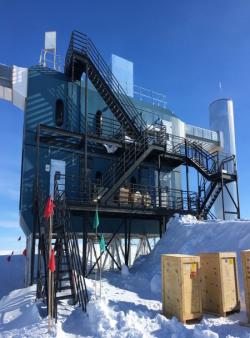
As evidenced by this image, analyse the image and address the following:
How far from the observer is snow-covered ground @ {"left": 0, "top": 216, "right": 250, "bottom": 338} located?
272 inches

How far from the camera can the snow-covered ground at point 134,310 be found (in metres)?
6.91

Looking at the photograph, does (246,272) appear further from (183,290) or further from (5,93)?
(5,93)

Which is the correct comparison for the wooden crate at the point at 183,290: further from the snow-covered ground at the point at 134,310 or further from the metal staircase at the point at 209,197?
the metal staircase at the point at 209,197

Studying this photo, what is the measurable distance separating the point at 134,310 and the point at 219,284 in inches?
99.2

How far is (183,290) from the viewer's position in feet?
25.9

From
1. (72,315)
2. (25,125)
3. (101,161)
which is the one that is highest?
(25,125)

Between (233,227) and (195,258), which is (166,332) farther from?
(233,227)

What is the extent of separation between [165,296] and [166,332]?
1684 millimetres

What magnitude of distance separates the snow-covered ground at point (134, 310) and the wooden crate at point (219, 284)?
0.33 meters

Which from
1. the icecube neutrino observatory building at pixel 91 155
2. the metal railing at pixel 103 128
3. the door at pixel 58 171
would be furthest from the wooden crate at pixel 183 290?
the metal railing at pixel 103 128

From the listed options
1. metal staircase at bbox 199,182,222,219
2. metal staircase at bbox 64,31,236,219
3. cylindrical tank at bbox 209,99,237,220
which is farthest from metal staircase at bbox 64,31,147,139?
cylindrical tank at bbox 209,99,237,220

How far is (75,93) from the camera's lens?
64.2 feet

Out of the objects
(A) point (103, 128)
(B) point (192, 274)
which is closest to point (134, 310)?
(B) point (192, 274)

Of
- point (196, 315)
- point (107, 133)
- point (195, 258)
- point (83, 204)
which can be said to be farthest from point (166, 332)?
point (107, 133)
